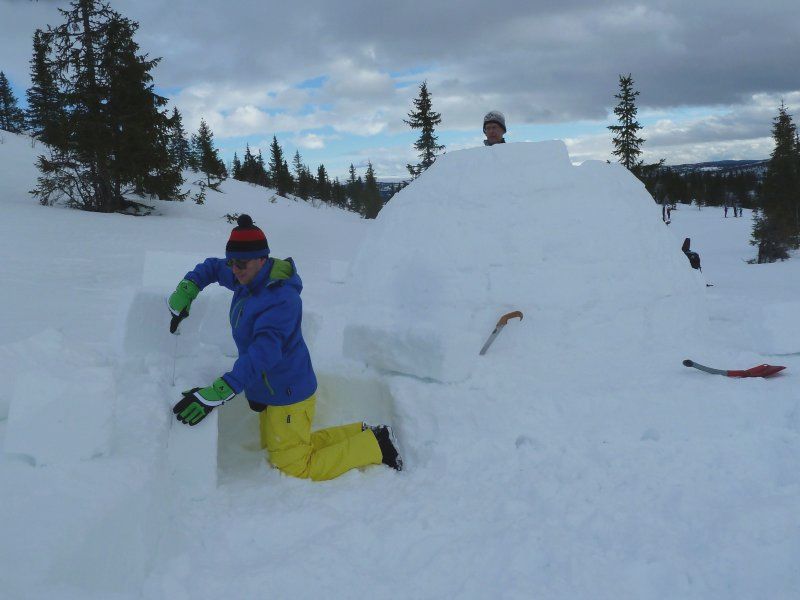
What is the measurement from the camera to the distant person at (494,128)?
477 cm

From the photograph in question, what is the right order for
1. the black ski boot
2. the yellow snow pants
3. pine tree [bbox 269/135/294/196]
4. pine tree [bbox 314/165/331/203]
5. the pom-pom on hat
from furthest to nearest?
pine tree [bbox 314/165/331/203], pine tree [bbox 269/135/294/196], the black ski boot, the yellow snow pants, the pom-pom on hat

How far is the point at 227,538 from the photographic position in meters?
2.29

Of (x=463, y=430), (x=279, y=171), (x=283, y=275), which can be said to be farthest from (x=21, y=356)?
(x=279, y=171)

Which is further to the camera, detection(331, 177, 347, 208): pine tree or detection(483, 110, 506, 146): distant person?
detection(331, 177, 347, 208): pine tree

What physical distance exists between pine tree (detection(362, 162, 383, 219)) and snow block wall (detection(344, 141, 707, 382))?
43194 millimetres

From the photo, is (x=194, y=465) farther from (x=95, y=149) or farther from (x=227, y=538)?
(x=95, y=149)

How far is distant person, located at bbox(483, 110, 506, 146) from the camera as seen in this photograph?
15.6 ft

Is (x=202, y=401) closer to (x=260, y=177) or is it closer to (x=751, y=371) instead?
(x=751, y=371)

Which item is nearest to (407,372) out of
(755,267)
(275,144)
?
(755,267)

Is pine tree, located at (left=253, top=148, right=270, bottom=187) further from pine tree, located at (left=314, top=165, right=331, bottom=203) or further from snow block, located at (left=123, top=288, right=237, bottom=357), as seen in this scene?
snow block, located at (left=123, top=288, right=237, bottom=357)

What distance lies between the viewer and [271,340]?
2.55 meters

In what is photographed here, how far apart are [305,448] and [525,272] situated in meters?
2.06

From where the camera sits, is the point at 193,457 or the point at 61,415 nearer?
the point at 61,415

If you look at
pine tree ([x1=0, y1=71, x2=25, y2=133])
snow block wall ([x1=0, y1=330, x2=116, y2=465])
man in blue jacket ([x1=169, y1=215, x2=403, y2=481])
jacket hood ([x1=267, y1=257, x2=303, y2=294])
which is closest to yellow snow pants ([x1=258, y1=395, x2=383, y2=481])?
man in blue jacket ([x1=169, y1=215, x2=403, y2=481])
